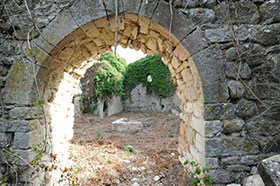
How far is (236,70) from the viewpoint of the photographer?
200 cm

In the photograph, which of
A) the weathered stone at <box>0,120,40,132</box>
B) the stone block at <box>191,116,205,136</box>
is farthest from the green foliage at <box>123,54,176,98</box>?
the weathered stone at <box>0,120,40,132</box>

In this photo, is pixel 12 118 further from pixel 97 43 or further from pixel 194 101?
pixel 194 101

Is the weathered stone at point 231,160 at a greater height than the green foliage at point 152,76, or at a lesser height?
lesser

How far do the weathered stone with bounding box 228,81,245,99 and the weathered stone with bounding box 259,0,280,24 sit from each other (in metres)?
0.84

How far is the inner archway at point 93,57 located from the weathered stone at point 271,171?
69 cm

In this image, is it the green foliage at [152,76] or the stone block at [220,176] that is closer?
the stone block at [220,176]

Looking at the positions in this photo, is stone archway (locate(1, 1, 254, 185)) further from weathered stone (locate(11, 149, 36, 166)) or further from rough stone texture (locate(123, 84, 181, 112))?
rough stone texture (locate(123, 84, 181, 112))

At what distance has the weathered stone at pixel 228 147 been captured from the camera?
1962 millimetres

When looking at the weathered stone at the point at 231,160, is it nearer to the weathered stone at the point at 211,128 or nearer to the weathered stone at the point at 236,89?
the weathered stone at the point at 211,128

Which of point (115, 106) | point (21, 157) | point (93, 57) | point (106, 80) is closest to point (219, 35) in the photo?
point (93, 57)

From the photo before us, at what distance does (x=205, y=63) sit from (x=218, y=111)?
0.59 meters

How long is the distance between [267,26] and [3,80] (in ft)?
10.7

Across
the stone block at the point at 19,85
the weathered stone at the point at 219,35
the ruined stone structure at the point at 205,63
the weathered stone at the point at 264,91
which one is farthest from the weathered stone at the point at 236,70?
the stone block at the point at 19,85

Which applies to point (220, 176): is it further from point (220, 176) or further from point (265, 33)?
point (265, 33)
